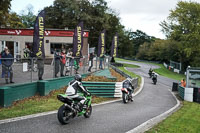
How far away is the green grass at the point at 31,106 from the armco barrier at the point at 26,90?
24cm

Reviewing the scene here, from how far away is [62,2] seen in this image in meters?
50.5

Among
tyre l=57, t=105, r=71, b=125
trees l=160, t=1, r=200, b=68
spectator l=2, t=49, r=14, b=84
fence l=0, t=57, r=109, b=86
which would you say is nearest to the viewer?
tyre l=57, t=105, r=71, b=125

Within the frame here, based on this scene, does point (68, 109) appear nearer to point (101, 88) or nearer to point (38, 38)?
point (38, 38)

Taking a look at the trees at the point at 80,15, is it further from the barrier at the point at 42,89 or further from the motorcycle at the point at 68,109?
the motorcycle at the point at 68,109

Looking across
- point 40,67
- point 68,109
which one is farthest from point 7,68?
point 68,109

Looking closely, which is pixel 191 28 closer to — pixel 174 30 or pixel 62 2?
pixel 174 30

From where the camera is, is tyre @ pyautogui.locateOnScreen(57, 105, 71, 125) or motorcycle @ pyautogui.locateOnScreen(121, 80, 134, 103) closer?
tyre @ pyautogui.locateOnScreen(57, 105, 71, 125)

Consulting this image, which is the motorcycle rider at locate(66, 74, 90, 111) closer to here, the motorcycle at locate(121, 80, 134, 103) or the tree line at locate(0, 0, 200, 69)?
the motorcycle at locate(121, 80, 134, 103)

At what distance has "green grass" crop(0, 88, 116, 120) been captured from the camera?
29.6ft

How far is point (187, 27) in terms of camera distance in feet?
191

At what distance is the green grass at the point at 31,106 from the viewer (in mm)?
9016

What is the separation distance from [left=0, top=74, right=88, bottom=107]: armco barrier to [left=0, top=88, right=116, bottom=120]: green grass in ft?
0.78

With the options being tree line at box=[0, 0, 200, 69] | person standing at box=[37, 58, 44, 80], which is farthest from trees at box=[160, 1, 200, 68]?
person standing at box=[37, 58, 44, 80]

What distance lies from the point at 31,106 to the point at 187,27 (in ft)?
178
